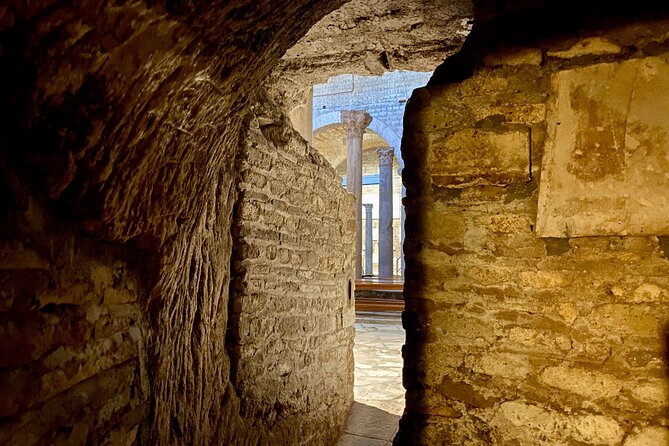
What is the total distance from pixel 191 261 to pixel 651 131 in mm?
1875

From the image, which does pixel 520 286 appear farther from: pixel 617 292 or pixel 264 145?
pixel 264 145

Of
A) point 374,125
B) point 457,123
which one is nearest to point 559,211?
point 457,123

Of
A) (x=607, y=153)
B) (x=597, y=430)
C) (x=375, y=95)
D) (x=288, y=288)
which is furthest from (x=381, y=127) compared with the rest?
(x=597, y=430)

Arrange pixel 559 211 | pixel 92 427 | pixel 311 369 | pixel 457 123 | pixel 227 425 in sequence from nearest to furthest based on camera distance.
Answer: pixel 92 427 < pixel 559 211 < pixel 457 123 < pixel 227 425 < pixel 311 369

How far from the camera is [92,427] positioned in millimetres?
1417

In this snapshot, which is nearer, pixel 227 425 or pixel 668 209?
pixel 668 209

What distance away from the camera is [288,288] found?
2760 millimetres

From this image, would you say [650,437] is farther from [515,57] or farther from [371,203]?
[371,203]

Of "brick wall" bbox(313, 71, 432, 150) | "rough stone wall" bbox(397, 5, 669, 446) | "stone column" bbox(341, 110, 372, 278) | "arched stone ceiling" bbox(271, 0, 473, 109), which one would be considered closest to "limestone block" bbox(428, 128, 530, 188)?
"rough stone wall" bbox(397, 5, 669, 446)

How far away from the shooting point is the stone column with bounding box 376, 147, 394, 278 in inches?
541

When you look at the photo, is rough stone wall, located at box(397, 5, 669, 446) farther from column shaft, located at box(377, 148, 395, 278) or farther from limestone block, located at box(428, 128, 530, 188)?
column shaft, located at box(377, 148, 395, 278)

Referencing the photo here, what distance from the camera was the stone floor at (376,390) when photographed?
3549mm

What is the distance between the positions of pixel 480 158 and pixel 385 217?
39.6 feet

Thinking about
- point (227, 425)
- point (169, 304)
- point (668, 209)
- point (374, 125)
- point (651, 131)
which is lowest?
point (227, 425)
